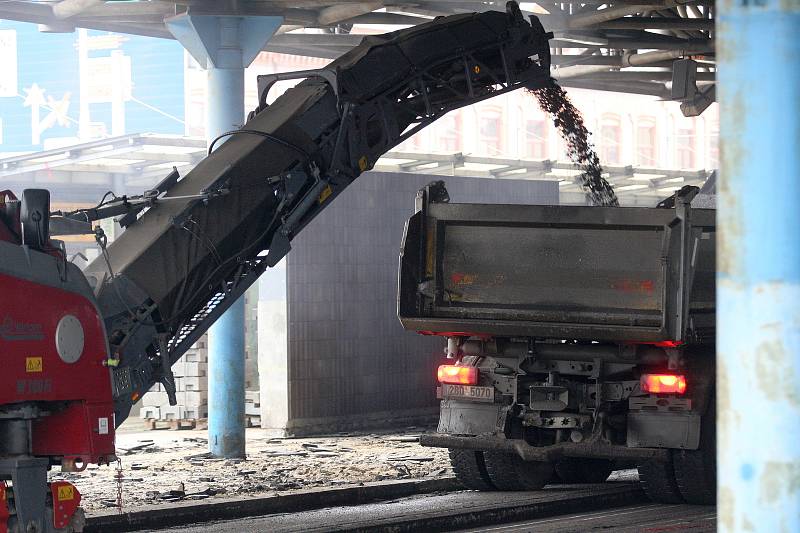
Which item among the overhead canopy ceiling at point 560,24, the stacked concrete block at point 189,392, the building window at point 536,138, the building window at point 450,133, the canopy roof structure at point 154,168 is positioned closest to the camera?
the overhead canopy ceiling at point 560,24

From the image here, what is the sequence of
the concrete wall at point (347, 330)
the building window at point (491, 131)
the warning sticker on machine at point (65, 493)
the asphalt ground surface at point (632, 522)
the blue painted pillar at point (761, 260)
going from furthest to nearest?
the building window at point (491, 131)
the concrete wall at point (347, 330)
the asphalt ground surface at point (632, 522)
the warning sticker on machine at point (65, 493)
the blue painted pillar at point (761, 260)

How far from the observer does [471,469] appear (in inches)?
521

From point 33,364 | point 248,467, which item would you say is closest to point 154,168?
point 248,467

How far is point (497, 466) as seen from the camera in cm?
1316

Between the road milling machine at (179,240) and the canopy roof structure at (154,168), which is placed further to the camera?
the canopy roof structure at (154,168)

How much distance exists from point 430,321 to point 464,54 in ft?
7.86

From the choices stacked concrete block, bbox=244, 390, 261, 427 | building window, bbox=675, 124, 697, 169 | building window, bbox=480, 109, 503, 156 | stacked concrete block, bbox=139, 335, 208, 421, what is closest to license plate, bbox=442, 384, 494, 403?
stacked concrete block, bbox=244, 390, 261, 427

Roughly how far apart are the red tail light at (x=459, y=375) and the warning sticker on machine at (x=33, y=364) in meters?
5.24

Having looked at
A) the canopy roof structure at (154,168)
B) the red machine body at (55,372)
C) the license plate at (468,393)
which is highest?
the canopy roof structure at (154,168)

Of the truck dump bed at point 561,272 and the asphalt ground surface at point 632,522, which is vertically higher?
the truck dump bed at point 561,272

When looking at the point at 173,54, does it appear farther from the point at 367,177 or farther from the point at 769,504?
the point at 769,504

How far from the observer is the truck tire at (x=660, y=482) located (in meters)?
12.2

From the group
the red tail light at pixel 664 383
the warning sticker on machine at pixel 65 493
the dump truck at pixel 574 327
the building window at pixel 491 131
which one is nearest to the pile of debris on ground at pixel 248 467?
the dump truck at pixel 574 327

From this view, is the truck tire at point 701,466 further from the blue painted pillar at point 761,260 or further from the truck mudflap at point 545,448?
the blue painted pillar at point 761,260
